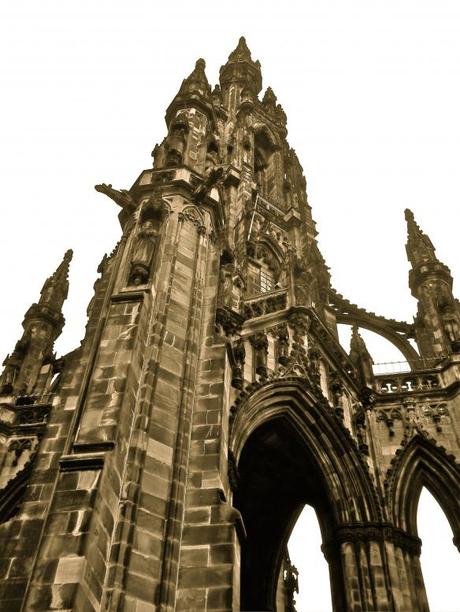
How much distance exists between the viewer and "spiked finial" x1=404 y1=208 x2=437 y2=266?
19406 millimetres

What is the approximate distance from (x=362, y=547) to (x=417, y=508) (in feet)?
6.22

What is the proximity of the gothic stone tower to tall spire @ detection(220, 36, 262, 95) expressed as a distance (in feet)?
46.4

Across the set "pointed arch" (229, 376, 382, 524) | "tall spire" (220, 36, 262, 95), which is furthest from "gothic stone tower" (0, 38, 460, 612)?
"tall spire" (220, 36, 262, 95)

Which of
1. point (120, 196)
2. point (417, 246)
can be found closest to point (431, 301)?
point (417, 246)

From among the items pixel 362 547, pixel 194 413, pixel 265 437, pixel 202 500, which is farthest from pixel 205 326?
pixel 362 547

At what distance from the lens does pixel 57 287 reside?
21.8m

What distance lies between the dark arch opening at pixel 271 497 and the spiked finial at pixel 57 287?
930 centimetres

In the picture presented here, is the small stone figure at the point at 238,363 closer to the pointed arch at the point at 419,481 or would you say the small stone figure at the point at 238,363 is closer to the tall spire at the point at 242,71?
the pointed arch at the point at 419,481

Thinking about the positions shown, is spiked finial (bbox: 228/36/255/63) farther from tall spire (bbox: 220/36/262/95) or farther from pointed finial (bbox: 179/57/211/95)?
pointed finial (bbox: 179/57/211/95)

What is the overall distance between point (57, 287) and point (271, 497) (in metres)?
10.8

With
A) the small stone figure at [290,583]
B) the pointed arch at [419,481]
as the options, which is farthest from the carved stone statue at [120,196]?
the small stone figure at [290,583]

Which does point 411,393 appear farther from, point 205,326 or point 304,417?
point 205,326

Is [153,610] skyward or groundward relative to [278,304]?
groundward

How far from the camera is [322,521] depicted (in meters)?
13.2
